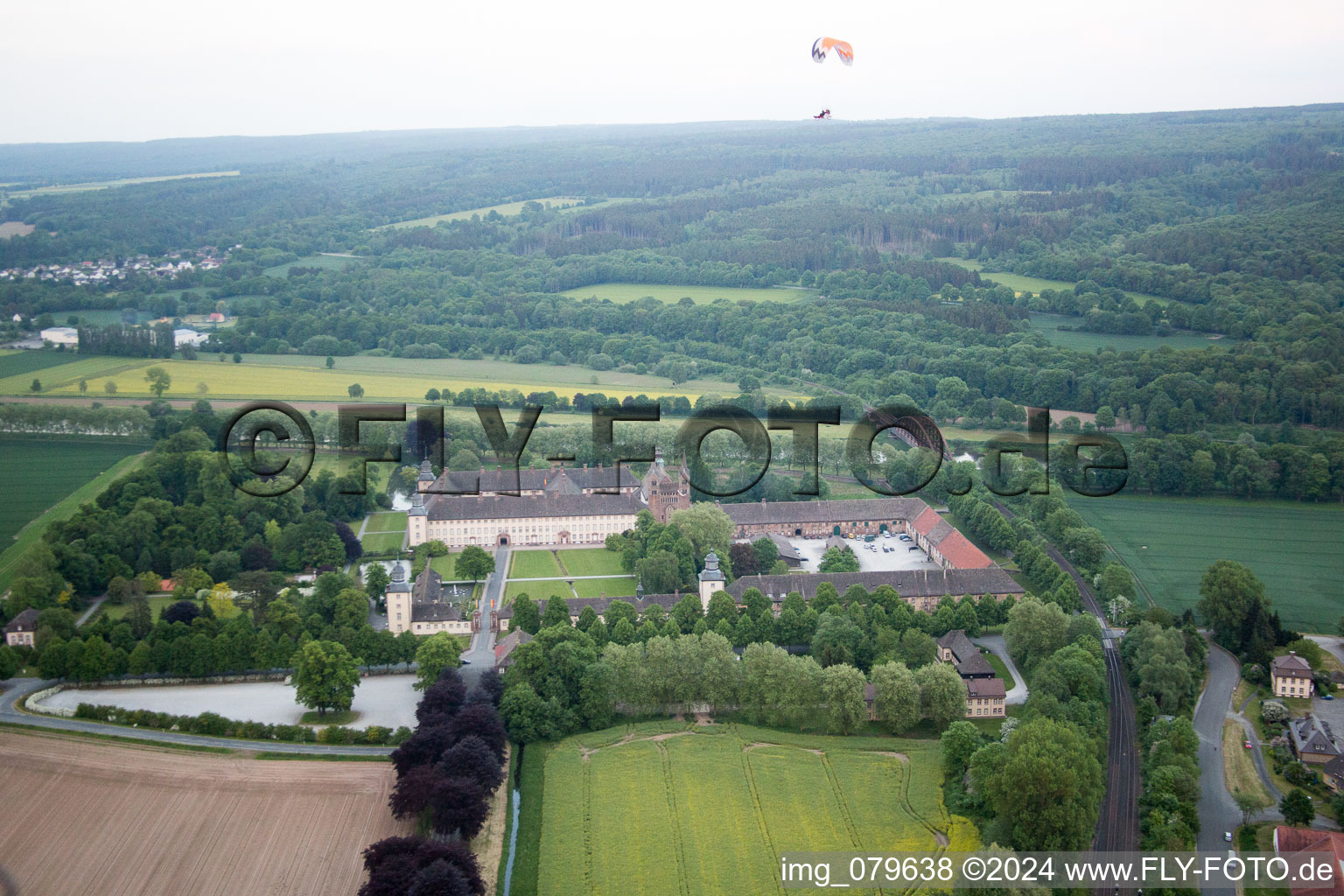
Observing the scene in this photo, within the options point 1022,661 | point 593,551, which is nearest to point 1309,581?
point 1022,661

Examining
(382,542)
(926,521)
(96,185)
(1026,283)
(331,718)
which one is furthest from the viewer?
(96,185)

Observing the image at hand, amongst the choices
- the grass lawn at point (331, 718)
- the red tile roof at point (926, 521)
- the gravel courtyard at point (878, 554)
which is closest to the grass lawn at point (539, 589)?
the grass lawn at point (331, 718)

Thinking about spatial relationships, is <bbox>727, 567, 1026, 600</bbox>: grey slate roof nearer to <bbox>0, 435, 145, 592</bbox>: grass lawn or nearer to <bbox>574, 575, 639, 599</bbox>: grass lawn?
<bbox>574, 575, 639, 599</bbox>: grass lawn

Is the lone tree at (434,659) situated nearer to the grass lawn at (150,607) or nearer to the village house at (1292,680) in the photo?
the grass lawn at (150,607)

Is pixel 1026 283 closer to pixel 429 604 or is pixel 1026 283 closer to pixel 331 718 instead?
pixel 429 604

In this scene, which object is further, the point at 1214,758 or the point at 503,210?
the point at 503,210

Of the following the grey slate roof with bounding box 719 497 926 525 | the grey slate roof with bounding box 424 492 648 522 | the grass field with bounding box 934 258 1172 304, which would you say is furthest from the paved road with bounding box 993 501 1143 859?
the grass field with bounding box 934 258 1172 304

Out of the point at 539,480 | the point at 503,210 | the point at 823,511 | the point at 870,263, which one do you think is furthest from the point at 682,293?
the point at 503,210
